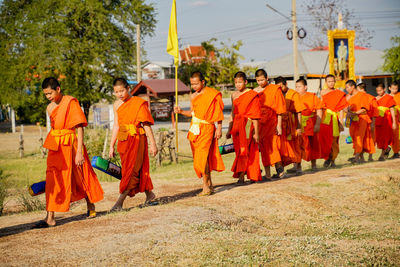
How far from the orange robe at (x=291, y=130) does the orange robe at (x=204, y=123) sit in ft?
7.51

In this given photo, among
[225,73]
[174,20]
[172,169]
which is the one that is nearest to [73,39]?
[225,73]

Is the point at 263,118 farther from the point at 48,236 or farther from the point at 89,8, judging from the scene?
the point at 89,8

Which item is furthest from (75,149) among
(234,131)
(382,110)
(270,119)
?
(382,110)

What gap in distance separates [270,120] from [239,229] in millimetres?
3653

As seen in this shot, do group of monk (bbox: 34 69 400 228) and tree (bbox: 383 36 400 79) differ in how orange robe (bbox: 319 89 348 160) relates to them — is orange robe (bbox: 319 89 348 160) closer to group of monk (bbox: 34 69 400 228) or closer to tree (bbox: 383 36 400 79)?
group of monk (bbox: 34 69 400 228)

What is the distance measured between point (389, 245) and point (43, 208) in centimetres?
580

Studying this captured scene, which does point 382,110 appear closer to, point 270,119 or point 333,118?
point 333,118

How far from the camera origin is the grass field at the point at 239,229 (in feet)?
14.2

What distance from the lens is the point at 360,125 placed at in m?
11.4

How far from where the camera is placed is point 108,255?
172 inches

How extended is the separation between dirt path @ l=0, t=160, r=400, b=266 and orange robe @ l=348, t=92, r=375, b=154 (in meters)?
2.84

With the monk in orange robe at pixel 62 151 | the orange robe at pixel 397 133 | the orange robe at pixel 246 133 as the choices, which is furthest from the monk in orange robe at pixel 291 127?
the monk in orange robe at pixel 62 151

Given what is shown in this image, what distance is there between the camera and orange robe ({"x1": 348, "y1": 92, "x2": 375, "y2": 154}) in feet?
36.7

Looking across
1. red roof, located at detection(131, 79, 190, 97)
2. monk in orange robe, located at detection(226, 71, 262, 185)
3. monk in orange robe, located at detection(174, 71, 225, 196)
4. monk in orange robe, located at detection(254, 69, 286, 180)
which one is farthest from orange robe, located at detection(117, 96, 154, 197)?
red roof, located at detection(131, 79, 190, 97)
